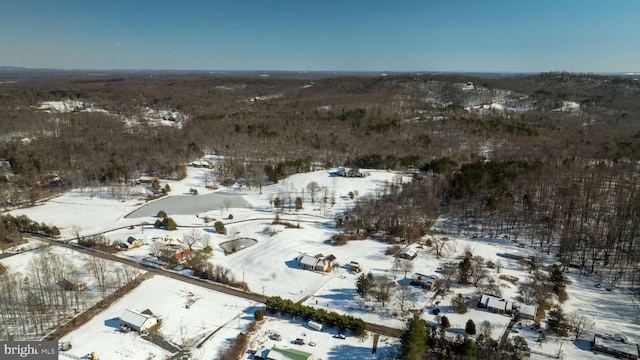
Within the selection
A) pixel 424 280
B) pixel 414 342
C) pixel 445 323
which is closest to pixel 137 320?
pixel 414 342

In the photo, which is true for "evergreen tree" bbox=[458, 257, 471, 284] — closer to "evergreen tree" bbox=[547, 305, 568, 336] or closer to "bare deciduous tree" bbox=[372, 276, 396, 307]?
"bare deciduous tree" bbox=[372, 276, 396, 307]

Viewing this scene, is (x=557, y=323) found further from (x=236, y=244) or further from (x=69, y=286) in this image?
(x=69, y=286)

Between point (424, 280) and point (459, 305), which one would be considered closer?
point (459, 305)

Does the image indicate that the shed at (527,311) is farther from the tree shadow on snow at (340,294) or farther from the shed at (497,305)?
the tree shadow on snow at (340,294)

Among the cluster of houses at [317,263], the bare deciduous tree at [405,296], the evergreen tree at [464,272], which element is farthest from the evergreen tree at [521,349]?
the cluster of houses at [317,263]

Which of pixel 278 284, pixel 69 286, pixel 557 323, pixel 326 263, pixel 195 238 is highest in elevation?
pixel 557 323

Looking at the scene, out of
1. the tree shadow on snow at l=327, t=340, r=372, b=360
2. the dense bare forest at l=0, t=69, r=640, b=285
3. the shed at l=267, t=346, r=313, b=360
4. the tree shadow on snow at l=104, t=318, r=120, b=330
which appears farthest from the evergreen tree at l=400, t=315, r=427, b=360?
the tree shadow on snow at l=104, t=318, r=120, b=330

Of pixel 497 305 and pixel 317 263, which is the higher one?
pixel 497 305
